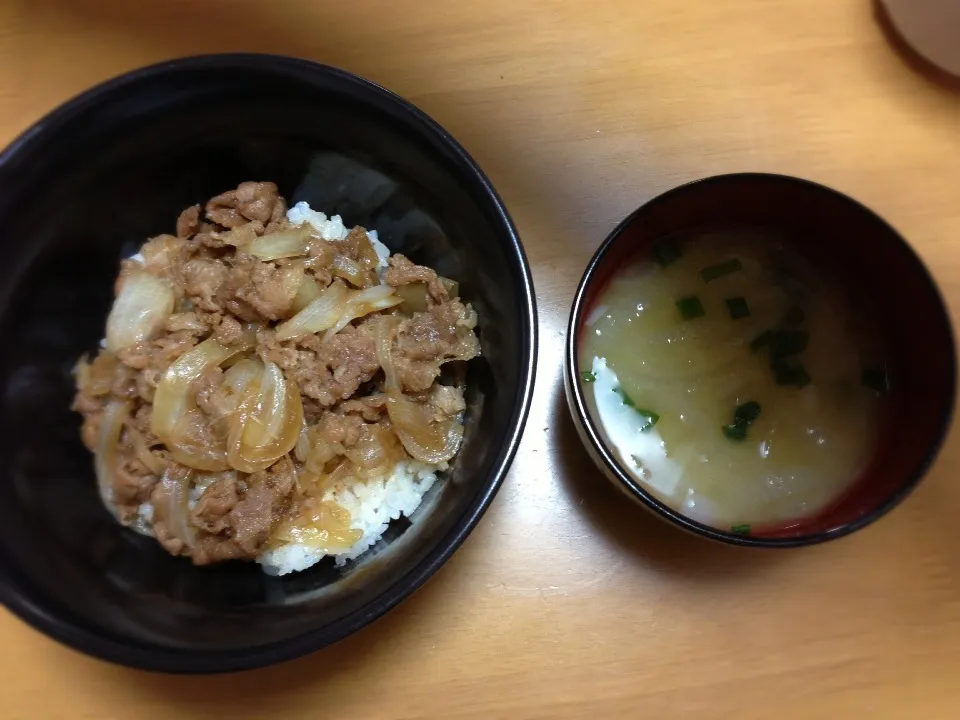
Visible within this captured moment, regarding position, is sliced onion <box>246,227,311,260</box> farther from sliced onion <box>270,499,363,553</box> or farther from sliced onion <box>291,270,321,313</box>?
sliced onion <box>270,499,363,553</box>

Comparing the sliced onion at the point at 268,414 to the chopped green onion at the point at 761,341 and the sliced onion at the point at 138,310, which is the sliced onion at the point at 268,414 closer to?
the sliced onion at the point at 138,310

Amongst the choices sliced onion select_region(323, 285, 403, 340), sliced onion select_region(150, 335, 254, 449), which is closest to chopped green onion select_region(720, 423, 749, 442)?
sliced onion select_region(323, 285, 403, 340)

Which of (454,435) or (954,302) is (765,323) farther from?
(454,435)

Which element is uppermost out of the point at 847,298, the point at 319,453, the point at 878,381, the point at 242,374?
the point at 242,374

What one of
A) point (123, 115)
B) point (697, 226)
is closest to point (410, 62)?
point (123, 115)

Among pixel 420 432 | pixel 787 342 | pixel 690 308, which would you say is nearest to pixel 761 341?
pixel 787 342

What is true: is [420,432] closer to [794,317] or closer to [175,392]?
[175,392]

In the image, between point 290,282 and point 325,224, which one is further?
point 325,224
